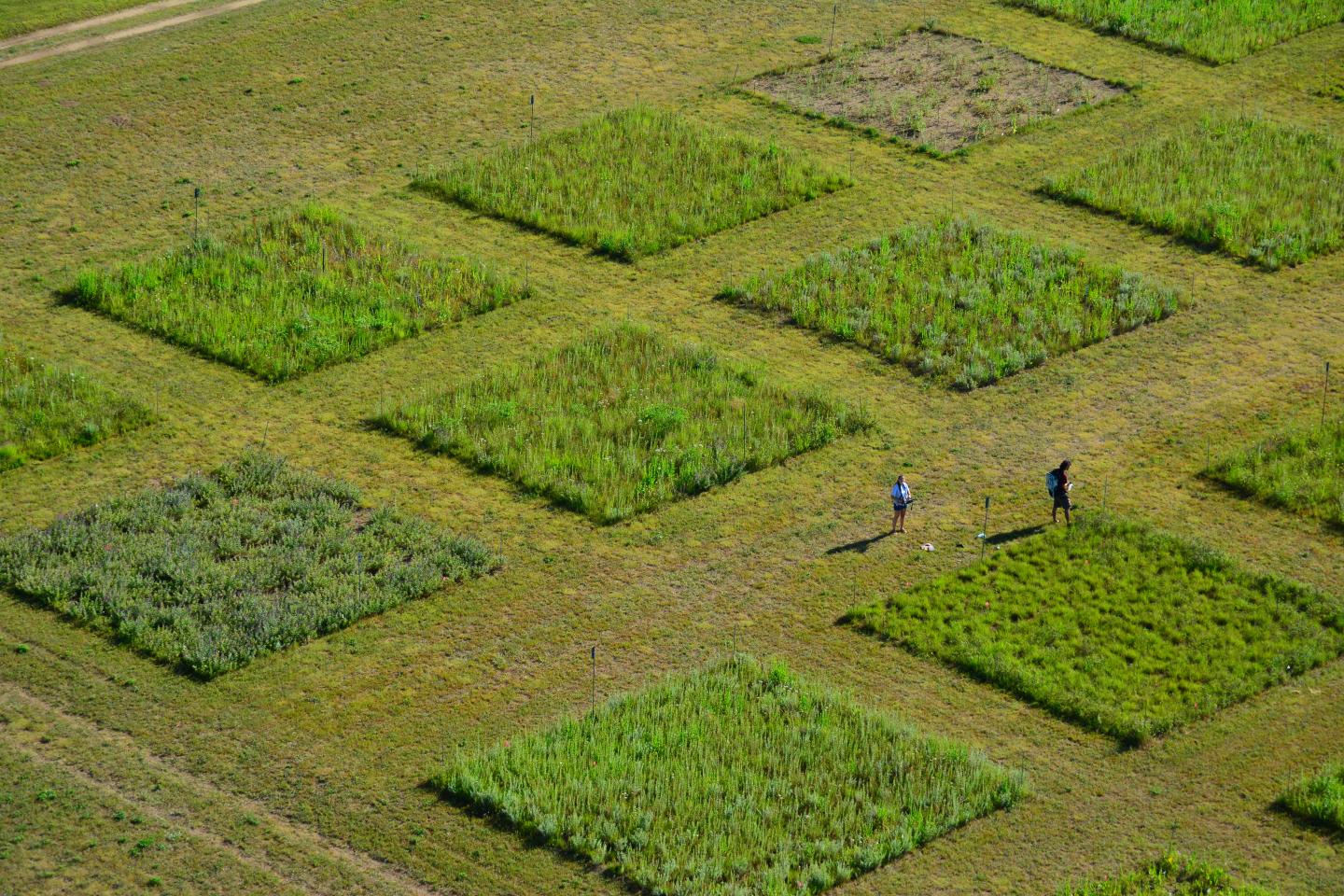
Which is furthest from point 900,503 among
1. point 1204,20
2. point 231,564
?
point 1204,20

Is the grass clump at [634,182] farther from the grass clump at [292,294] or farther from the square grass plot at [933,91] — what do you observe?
the square grass plot at [933,91]

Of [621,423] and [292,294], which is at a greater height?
[292,294]

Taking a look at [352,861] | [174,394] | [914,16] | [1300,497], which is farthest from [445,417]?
[914,16]

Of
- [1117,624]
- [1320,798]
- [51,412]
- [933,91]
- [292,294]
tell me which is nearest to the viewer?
[1320,798]

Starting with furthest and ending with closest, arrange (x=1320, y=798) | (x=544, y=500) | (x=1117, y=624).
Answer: (x=544, y=500), (x=1117, y=624), (x=1320, y=798)

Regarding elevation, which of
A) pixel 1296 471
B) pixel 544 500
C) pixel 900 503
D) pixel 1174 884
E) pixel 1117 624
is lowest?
pixel 1174 884

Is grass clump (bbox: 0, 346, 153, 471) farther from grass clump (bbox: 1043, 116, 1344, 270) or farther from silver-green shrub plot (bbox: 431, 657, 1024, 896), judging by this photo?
grass clump (bbox: 1043, 116, 1344, 270)

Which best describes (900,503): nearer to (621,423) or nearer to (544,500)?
(621,423)

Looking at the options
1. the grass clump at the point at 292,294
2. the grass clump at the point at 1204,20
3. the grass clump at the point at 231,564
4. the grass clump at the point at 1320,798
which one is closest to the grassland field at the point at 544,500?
the grass clump at the point at 1320,798

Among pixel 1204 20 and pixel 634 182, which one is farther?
pixel 1204 20
